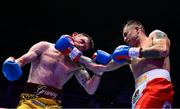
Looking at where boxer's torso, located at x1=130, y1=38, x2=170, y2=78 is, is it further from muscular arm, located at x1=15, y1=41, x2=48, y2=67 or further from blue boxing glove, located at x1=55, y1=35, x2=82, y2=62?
muscular arm, located at x1=15, y1=41, x2=48, y2=67

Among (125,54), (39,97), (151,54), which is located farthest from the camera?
(39,97)

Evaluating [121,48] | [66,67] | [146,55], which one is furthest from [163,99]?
[66,67]

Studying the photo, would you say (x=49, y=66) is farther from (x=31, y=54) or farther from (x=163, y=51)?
(x=163, y=51)

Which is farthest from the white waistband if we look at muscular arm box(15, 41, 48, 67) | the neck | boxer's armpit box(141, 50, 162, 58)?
muscular arm box(15, 41, 48, 67)

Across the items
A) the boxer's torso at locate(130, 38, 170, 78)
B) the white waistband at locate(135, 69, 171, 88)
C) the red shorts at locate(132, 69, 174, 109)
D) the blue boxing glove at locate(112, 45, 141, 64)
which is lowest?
the red shorts at locate(132, 69, 174, 109)

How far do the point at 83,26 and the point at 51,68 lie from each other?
2954 millimetres

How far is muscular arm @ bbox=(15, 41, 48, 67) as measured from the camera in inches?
108

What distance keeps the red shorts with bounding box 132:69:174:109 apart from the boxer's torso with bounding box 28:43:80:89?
66 cm

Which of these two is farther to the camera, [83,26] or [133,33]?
[83,26]

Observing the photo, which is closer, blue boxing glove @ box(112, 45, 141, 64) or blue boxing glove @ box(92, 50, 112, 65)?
blue boxing glove @ box(112, 45, 141, 64)

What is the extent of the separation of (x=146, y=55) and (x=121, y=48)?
250 mm

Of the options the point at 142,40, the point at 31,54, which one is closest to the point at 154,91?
the point at 142,40

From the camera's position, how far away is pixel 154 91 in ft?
7.73

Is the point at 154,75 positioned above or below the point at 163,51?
below
